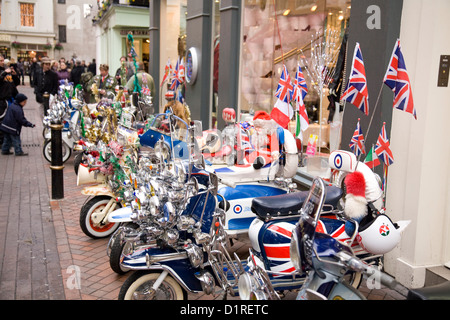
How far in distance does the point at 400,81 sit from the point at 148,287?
2.69 meters

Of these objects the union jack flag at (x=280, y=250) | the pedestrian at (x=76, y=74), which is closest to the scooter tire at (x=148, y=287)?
the union jack flag at (x=280, y=250)

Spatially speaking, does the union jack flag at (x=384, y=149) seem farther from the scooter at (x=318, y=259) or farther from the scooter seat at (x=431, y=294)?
the scooter seat at (x=431, y=294)

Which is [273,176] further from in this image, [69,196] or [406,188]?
[69,196]

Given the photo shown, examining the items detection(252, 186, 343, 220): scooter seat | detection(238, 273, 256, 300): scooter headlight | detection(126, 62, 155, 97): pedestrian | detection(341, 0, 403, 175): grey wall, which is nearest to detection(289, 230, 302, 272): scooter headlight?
detection(238, 273, 256, 300): scooter headlight

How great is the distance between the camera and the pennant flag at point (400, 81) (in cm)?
384

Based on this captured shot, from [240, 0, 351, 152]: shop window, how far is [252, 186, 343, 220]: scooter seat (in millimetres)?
3509

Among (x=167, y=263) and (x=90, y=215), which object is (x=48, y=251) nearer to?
(x=90, y=215)

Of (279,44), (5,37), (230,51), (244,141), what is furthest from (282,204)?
(5,37)

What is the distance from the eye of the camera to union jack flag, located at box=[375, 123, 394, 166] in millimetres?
4297

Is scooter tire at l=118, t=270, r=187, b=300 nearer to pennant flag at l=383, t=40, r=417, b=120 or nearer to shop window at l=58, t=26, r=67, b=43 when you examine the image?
pennant flag at l=383, t=40, r=417, b=120

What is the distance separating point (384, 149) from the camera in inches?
170

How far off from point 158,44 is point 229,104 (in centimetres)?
604

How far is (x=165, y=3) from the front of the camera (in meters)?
13.5
